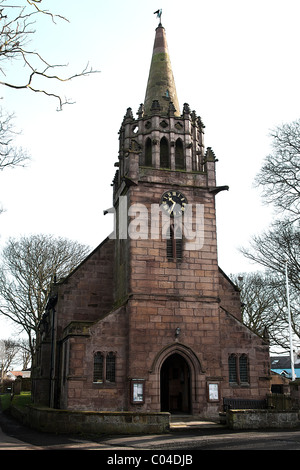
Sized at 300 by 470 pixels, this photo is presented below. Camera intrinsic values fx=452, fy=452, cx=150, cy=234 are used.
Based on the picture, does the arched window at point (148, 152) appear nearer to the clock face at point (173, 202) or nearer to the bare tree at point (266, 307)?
the clock face at point (173, 202)

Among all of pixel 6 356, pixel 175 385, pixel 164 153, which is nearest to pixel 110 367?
pixel 175 385

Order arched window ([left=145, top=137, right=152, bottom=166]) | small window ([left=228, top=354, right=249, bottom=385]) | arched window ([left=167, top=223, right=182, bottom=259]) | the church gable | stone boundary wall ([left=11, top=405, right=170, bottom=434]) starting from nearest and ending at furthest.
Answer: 1. stone boundary wall ([left=11, top=405, right=170, bottom=434])
2. small window ([left=228, top=354, right=249, bottom=385])
3. arched window ([left=167, top=223, right=182, bottom=259])
4. the church gable
5. arched window ([left=145, top=137, right=152, bottom=166])

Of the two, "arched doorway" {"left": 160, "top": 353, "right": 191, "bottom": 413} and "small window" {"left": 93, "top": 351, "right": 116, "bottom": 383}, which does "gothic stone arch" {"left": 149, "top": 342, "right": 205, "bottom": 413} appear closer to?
"arched doorway" {"left": 160, "top": 353, "right": 191, "bottom": 413}

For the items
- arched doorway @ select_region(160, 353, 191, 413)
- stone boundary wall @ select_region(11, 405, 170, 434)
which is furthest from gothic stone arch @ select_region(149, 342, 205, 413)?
stone boundary wall @ select_region(11, 405, 170, 434)

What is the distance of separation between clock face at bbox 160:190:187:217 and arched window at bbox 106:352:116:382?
7899 mm

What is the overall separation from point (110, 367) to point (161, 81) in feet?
56.4

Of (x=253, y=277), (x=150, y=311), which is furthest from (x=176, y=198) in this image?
(x=253, y=277)

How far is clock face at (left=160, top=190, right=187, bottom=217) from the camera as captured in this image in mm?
24188

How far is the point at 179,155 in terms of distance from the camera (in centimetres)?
2664

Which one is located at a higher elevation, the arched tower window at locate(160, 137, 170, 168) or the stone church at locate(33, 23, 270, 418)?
the arched tower window at locate(160, 137, 170, 168)

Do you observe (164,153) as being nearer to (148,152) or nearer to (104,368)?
(148,152)

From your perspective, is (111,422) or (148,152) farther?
(148,152)
